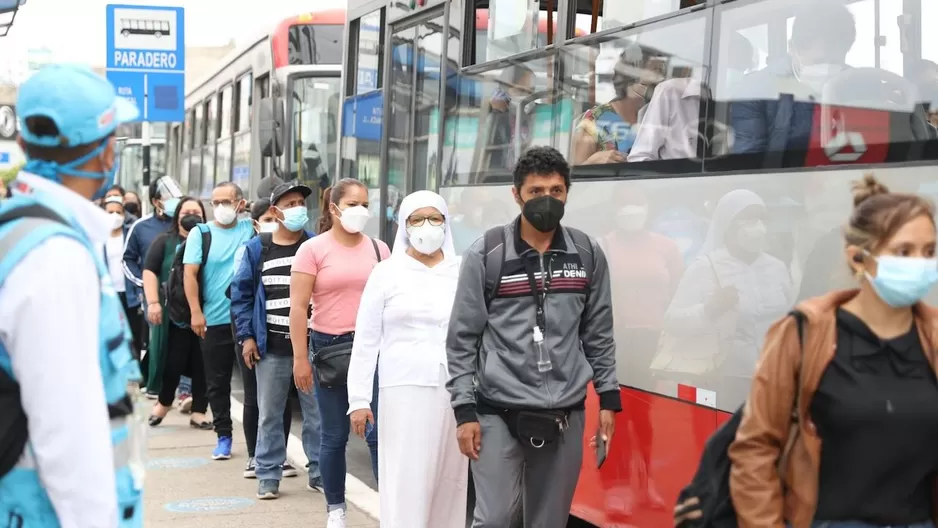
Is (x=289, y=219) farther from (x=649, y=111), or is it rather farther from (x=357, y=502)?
(x=649, y=111)

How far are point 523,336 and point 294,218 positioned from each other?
3.32 metres

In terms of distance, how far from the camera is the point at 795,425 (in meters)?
3.19

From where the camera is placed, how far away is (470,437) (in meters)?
4.89

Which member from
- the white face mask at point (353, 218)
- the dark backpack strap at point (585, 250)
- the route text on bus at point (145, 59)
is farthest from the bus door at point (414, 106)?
the route text on bus at point (145, 59)

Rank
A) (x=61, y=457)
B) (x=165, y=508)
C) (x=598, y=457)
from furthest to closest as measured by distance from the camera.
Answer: (x=165, y=508), (x=598, y=457), (x=61, y=457)

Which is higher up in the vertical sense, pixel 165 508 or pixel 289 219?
pixel 289 219

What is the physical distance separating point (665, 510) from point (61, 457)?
3.28 meters

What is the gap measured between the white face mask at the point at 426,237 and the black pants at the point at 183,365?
205 inches

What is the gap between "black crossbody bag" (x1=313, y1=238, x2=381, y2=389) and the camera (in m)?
6.80

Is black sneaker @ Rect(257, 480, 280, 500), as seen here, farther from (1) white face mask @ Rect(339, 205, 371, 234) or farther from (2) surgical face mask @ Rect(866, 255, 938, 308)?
(2) surgical face mask @ Rect(866, 255, 938, 308)

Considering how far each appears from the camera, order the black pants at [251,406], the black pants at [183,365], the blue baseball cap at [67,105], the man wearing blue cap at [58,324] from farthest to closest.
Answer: the black pants at [183,365] → the black pants at [251,406] → the blue baseball cap at [67,105] → the man wearing blue cap at [58,324]

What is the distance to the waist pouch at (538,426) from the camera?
480 cm

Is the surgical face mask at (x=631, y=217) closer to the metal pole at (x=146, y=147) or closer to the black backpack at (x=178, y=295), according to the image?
the black backpack at (x=178, y=295)

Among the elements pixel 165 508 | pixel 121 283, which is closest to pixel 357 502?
pixel 165 508
